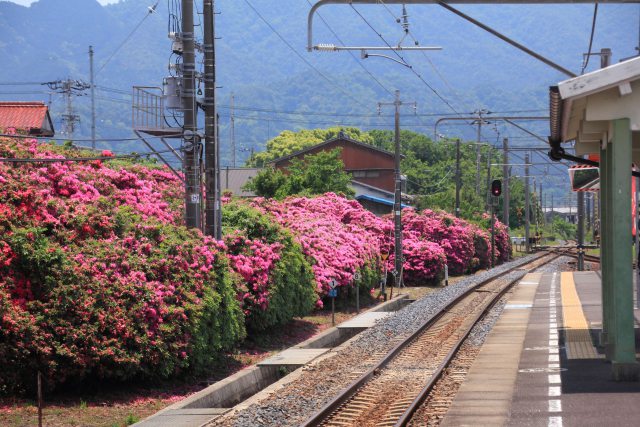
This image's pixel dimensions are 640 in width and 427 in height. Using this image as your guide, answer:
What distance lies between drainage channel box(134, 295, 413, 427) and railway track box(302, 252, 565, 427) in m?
1.68

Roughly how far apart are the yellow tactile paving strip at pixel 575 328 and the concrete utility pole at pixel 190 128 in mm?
8372

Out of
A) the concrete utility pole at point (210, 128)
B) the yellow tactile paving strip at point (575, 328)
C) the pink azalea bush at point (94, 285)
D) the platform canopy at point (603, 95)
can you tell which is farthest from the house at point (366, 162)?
the platform canopy at point (603, 95)

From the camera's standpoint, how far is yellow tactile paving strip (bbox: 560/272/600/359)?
18.6m

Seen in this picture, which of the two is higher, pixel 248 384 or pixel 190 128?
pixel 190 128

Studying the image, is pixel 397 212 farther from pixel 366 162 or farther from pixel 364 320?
pixel 366 162

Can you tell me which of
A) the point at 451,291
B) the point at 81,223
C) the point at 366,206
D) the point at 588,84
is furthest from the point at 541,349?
the point at 366,206

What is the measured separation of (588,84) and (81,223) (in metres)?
9.76

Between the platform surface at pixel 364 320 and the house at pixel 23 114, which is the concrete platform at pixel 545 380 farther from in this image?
the house at pixel 23 114

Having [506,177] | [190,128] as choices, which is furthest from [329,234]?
[506,177]

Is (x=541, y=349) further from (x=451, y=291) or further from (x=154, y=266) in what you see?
(x=451, y=291)

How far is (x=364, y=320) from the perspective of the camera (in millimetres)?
31594

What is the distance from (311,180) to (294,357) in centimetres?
3662

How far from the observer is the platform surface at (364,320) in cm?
2986

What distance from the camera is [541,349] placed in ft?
66.2
